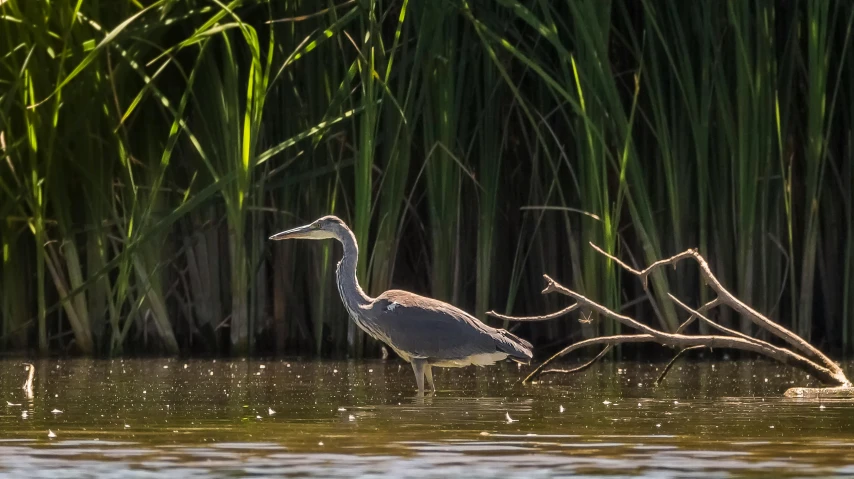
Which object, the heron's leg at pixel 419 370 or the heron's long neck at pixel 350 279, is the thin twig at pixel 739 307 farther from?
the heron's long neck at pixel 350 279

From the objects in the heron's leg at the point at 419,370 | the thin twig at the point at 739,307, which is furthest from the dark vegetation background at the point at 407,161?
the thin twig at the point at 739,307

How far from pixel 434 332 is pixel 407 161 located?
5.73 feet

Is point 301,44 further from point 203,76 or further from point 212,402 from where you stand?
point 212,402

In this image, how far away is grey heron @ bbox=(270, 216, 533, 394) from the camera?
8.33 metres

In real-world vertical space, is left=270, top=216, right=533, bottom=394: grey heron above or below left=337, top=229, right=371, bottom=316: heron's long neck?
below

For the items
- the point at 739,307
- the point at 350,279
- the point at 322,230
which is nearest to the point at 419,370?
the point at 350,279

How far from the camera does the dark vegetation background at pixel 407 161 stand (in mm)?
9578

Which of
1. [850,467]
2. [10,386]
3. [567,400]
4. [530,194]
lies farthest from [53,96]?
[850,467]

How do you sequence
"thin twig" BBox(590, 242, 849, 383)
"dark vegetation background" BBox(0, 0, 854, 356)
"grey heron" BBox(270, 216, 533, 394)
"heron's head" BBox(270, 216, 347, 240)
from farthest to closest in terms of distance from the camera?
"dark vegetation background" BBox(0, 0, 854, 356) → "heron's head" BBox(270, 216, 347, 240) → "grey heron" BBox(270, 216, 533, 394) → "thin twig" BBox(590, 242, 849, 383)

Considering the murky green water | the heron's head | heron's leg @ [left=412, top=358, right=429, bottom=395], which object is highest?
the heron's head

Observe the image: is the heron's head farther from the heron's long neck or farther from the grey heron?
the grey heron

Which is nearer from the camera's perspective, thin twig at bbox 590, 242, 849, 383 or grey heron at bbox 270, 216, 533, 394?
thin twig at bbox 590, 242, 849, 383

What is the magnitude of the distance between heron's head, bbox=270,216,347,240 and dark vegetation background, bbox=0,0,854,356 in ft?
2.05

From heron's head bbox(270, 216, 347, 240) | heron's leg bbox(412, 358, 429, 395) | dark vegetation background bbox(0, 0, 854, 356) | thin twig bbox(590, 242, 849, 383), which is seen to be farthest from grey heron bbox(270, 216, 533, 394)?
dark vegetation background bbox(0, 0, 854, 356)
